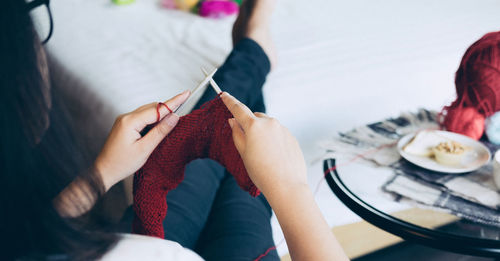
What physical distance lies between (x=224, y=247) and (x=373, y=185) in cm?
27

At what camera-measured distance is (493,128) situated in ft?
2.49

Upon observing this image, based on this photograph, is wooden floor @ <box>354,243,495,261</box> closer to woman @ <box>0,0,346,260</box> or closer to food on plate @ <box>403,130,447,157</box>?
food on plate @ <box>403,130,447,157</box>

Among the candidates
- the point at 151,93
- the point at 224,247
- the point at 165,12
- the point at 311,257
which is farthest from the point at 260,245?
the point at 165,12

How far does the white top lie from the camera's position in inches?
13.2

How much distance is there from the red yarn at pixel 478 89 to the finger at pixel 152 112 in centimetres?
56

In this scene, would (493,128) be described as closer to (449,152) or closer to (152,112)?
(449,152)

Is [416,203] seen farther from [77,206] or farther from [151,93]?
[151,93]

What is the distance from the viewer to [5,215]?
12.0 inches

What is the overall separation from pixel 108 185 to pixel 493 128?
0.68 meters

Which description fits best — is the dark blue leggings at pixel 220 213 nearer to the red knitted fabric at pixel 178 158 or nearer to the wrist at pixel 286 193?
the red knitted fabric at pixel 178 158

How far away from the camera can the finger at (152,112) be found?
498 mm

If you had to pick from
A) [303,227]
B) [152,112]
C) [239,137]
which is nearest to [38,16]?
[152,112]

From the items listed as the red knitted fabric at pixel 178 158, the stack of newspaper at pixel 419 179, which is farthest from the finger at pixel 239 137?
the stack of newspaper at pixel 419 179

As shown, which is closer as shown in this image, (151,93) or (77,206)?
(77,206)
